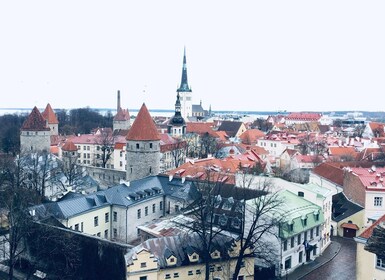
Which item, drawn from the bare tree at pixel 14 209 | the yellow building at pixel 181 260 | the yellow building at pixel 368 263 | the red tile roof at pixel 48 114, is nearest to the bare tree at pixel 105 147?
the red tile roof at pixel 48 114

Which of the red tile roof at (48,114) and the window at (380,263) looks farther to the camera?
the red tile roof at (48,114)

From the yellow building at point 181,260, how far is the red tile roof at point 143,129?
14761 mm

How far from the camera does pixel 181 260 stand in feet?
74.2

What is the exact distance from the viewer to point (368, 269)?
20453mm

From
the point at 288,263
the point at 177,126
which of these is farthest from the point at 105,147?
the point at 288,263

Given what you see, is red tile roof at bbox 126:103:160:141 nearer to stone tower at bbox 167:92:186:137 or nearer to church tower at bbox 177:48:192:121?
stone tower at bbox 167:92:186:137

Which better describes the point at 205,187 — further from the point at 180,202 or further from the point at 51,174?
the point at 51,174

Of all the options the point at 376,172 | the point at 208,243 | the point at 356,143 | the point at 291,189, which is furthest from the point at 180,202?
the point at 356,143

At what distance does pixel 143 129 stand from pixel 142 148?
1.60m

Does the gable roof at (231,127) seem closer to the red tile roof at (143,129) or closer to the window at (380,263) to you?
the red tile roof at (143,129)

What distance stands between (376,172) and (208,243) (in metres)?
17.6

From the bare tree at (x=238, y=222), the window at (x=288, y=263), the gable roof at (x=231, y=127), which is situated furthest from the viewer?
the gable roof at (x=231, y=127)

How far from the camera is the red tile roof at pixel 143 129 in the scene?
3756cm

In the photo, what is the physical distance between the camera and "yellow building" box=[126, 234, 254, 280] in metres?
21.7
